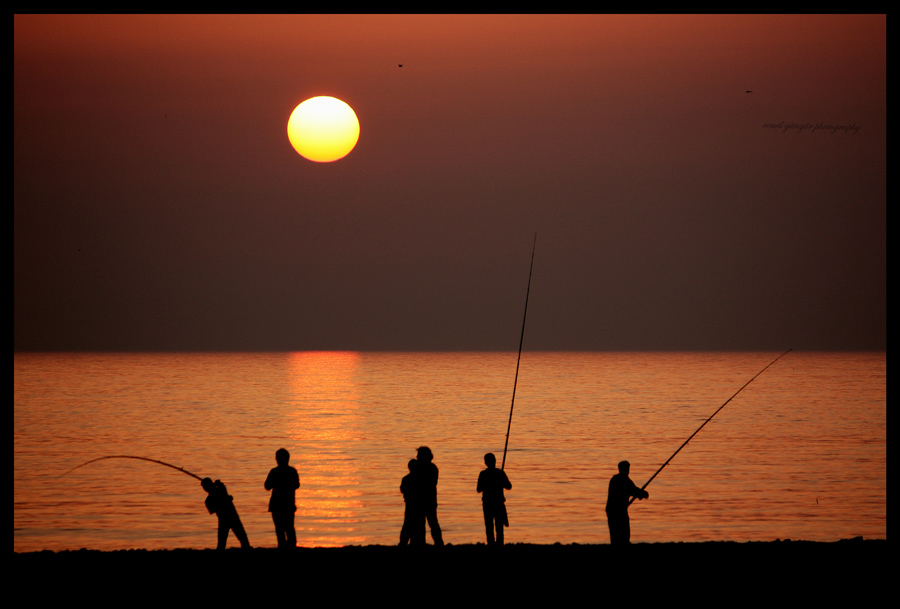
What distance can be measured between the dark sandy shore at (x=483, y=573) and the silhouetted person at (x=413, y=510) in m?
0.19

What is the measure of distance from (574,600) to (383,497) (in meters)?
13.5

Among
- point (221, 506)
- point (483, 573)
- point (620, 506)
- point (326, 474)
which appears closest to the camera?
point (483, 573)

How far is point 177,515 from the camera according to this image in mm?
19156

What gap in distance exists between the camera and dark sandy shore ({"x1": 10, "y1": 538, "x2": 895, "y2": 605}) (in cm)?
854

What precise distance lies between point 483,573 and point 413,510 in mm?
1488

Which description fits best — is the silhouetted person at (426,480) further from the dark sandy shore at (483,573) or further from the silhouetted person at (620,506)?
the silhouetted person at (620,506)

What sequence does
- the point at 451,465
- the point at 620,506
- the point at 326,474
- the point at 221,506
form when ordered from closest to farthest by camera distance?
the point at 221,506 < the point at 620,506 < the point at 326,474 < the point at 451,465

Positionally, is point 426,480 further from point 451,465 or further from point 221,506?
point 451,465

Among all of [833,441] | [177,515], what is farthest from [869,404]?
[177,515]

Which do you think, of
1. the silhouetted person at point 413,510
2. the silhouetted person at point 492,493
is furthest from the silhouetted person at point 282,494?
the silhouetted person at point 492,493

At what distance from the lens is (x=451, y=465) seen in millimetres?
27391

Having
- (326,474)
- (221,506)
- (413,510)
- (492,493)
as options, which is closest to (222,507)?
(221,506)

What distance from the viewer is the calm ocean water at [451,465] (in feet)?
58.9

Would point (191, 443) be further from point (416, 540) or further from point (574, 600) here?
point (574, 600)
